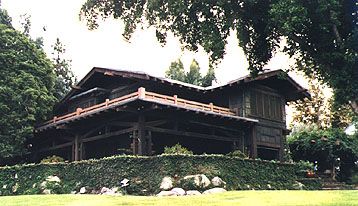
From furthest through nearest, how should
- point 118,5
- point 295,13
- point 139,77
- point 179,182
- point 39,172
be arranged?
point 139,77, point 39,172, point 179,182, point 118,5, point 295,13

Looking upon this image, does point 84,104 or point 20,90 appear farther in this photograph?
point 84,104

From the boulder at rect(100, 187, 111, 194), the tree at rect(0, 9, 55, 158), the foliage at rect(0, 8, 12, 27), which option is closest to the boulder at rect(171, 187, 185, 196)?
the boulder at rect(100, 187, 111, 194)

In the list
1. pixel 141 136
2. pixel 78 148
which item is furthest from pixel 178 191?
pixel 78 148

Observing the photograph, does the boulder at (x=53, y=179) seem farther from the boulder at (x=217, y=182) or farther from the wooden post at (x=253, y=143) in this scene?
the wooden post at (x=253, y=143)

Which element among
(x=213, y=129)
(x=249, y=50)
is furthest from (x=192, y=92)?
(x=249, y=50)

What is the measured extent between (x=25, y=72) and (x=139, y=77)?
9714 millimetres

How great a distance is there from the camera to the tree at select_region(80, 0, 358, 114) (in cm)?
1577

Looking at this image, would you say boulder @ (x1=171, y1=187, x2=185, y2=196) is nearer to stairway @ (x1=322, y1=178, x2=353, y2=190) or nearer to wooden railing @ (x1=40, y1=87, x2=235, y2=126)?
wooden railing @ (x1=40, y1=87, x2=235, y2=126)

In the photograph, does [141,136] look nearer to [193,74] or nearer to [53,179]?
[53,179]

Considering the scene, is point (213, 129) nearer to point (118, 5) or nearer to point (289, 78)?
point (289, 78)

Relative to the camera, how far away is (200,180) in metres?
21.5

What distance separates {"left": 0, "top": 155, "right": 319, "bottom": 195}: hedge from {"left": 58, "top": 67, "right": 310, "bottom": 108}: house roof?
6043 millimetres

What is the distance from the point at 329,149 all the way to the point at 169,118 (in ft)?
52.0

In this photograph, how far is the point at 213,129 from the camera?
29000 millimetres
